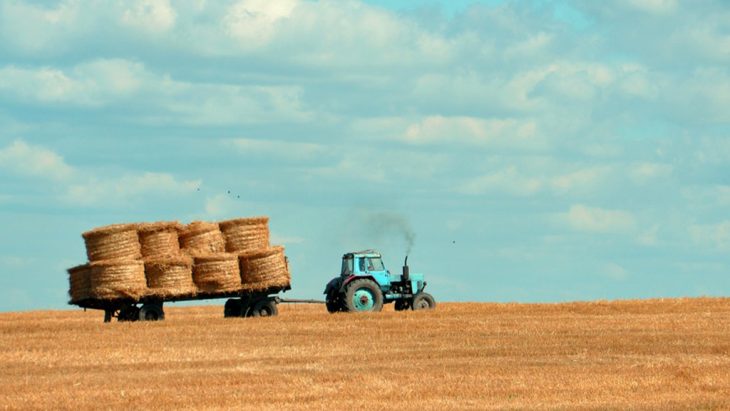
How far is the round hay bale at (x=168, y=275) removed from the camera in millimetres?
33688

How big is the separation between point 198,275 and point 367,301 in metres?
4.89

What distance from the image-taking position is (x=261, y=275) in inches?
1373

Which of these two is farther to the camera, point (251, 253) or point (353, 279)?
point (353, 279)

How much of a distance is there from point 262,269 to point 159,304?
2820 mm

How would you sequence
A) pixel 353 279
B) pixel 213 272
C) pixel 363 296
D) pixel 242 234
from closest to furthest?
pixel 213 272 < pixel 242 234 < pixel 363 296 < pixel 353 279

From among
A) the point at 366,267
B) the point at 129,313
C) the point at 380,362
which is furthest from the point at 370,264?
the point at 380,362

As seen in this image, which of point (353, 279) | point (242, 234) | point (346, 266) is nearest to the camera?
point (242, 234)

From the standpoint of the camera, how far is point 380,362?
2344cm

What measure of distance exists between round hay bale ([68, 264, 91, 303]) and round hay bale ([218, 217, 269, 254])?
3690 millimetres

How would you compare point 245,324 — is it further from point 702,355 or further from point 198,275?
point 702,355

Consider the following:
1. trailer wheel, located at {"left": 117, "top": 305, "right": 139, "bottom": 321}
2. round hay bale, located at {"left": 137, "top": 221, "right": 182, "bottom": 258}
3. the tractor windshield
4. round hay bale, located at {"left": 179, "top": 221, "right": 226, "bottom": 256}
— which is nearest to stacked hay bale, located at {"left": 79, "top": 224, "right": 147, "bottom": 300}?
round hay bale, located at {"left": 137, "top": 221, "right": 182, "bottom": 258}

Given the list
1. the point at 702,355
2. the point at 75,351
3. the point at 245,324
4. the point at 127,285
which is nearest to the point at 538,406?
the point at 702,355

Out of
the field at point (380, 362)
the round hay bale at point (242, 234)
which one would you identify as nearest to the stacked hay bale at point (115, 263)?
the field at point (380, 362)

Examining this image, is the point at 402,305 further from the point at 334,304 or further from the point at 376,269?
the point at 334,304
